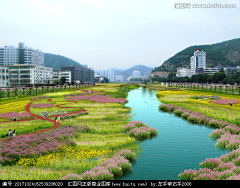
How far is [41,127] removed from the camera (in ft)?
77.8

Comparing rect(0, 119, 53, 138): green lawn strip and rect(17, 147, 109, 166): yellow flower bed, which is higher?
rect(0, 119, 53, 138): green lawn strip

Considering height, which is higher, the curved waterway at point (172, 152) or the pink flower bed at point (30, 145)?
the pink flower bed at point (30, 145)

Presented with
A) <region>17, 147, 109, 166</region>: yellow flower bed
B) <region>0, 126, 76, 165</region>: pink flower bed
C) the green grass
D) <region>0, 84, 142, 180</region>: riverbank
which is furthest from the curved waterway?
<region>0, 126, 76, 165</region>: pink flower bed

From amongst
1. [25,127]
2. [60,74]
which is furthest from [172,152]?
[60,74]

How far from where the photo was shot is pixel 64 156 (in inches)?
609

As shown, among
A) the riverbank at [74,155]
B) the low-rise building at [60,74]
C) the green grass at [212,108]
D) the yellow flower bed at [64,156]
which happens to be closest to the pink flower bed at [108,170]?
the riverbank at [74,155]

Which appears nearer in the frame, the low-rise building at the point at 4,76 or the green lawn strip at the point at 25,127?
the green lawn strip at the point at 25,127

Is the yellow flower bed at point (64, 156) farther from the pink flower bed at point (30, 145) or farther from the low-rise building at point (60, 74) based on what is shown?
the low-rise building at point (60, 74)

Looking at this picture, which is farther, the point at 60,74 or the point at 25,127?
the point at 60,74

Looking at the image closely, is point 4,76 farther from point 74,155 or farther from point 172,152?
point 172,152

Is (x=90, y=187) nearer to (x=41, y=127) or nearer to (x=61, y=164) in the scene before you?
(x=61, y=164)

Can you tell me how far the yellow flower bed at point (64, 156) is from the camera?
47.2ft

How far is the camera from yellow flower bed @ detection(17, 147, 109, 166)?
567 inches

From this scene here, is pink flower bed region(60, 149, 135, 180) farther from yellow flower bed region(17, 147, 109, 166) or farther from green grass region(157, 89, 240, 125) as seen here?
green grass region(157, 89, 240, 125)
